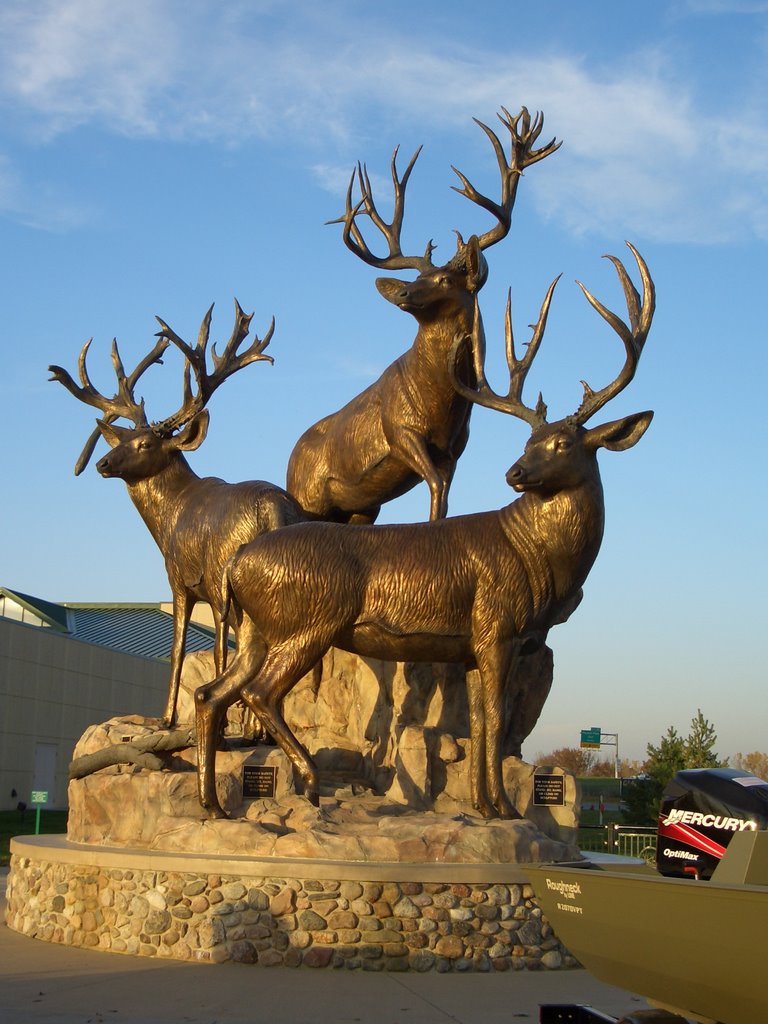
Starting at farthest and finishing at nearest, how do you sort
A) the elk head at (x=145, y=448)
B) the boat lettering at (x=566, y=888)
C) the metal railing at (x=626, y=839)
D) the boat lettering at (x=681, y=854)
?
the metal railing at (x=626, y=839), the elk head at (x=145, y=448), the boat lettering at (x=681, y=854), the boat lettering at (x=566, y=888)

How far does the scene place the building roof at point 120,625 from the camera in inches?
1443

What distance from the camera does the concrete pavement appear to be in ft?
21.5

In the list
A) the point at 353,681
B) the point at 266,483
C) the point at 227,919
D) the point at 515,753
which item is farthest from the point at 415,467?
the point at 227,919

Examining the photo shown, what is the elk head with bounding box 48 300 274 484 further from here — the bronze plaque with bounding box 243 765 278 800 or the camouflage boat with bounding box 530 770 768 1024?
the camouflage boat with bounding box 530 770 768 1024

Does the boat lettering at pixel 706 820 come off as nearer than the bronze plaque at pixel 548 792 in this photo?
Yes

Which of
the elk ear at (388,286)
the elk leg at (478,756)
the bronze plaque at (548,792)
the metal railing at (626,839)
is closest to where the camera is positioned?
the elk leg at (478,756)

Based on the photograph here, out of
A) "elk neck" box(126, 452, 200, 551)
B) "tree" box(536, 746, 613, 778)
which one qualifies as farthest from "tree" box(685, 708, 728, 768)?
"tree" box(536, 746, 613, 778)

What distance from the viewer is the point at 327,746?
35.7 ft

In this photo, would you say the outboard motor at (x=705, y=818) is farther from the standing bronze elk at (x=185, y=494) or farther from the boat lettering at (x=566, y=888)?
the standing bronze elk at (x=185, y=494)

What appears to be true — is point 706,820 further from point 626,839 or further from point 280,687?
point 626,839

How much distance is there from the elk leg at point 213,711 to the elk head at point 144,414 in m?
2.89

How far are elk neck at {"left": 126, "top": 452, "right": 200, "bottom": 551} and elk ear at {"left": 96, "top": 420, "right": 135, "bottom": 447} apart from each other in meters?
0.45

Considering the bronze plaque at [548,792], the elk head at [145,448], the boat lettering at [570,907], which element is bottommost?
the boat lettering at [570,907]

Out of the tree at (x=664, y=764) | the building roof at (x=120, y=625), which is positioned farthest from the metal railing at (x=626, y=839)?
the building roof at (x=120, y=625)
